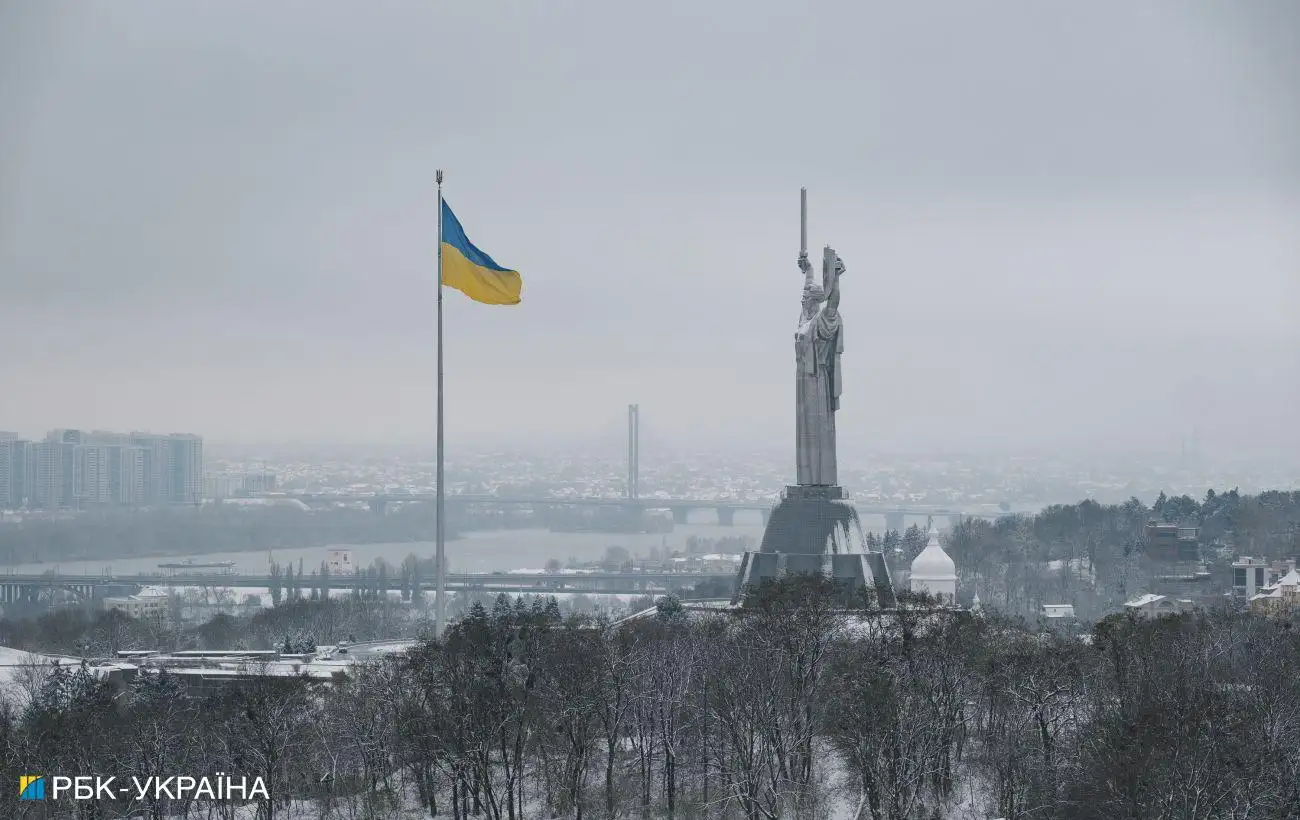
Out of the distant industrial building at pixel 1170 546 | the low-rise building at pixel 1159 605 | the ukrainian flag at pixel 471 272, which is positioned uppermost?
the ukrainian flag at pixel 471 272

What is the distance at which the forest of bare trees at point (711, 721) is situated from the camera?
117 feet

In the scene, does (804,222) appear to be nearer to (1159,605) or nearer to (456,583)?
(1159,605)

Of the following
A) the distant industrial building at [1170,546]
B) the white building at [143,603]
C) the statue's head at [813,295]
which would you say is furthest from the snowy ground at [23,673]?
the distant industrial building at [1170,546]

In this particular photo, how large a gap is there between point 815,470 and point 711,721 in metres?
14.0

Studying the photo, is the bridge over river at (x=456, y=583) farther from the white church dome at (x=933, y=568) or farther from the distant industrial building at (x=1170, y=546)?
the white church dome at (x=933, y=568)

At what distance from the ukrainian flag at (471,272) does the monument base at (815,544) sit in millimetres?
13419

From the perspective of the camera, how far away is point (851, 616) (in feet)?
149

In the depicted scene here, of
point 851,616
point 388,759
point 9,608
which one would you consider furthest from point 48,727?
point 9,608

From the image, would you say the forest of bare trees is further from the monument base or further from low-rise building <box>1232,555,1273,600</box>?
low-rise building <box>1232,555,1273,600</box>

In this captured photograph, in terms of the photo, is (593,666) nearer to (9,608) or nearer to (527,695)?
(527,695)

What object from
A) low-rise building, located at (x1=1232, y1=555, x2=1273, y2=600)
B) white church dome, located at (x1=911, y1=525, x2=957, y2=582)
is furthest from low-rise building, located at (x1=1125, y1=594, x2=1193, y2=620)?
white church dome, located at (x1=911, y1=525, x2=957, y2=582)

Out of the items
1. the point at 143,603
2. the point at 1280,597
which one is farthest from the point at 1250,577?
the point at 143,603

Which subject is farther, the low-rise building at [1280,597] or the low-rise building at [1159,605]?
the low-rise building at [1159,605]

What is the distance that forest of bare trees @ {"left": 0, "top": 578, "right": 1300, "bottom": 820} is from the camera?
35.5 m
